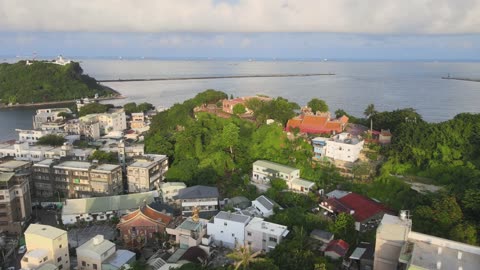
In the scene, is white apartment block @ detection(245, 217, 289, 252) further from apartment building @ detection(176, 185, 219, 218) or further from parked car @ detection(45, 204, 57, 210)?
parked car @ detection(45, 204, 57, 210)

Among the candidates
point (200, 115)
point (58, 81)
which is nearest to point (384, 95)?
point (200, 115)

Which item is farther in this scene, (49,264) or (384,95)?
(384,95)

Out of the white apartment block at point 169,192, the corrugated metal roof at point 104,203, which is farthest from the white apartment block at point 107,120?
the white apartment block at point 169,192

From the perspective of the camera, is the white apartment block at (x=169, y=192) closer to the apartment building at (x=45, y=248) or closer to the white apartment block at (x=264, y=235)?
the white apartment block at (x=264, y=235)

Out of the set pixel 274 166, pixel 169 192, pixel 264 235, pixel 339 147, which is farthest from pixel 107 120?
pixel 264 235

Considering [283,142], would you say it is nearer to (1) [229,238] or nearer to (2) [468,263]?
(1) [229,238]

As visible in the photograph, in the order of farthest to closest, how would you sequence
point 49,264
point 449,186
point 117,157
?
point 117,157, point 449,186, point 49,264
